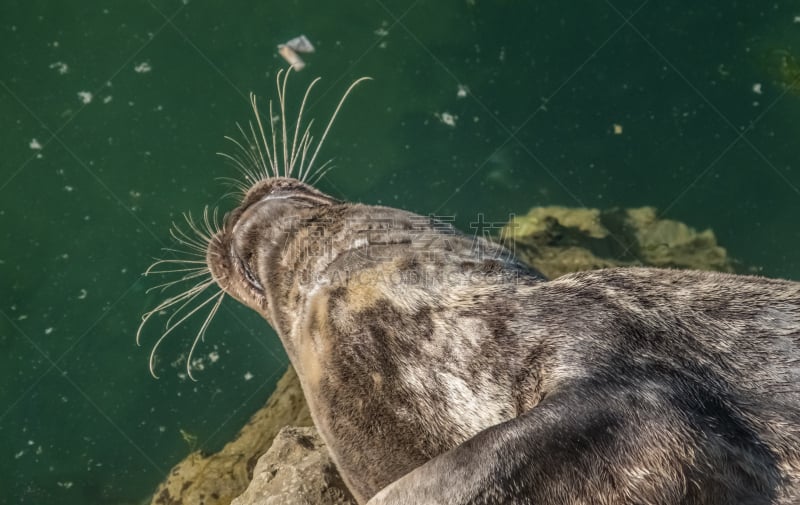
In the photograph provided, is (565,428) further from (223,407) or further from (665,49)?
(665,49)

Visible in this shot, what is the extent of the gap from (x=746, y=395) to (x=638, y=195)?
356 cm

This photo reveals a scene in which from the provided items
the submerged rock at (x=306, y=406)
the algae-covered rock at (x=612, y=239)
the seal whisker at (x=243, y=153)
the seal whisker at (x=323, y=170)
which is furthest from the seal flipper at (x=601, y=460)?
the seal whisker at (x=243, y=153)

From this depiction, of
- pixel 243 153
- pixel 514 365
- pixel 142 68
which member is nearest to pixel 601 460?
pixel 514 365

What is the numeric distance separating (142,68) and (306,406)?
3013 mm

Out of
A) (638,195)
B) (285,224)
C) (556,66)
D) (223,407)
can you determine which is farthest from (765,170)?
(223,407)

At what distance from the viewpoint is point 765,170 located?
589cm

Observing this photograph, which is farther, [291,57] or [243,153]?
[291,57]

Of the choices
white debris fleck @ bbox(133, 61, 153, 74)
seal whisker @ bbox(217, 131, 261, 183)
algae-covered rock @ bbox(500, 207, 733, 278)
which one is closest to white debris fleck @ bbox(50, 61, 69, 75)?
white debris fleck @ bbox(133, 61, 153, 74)

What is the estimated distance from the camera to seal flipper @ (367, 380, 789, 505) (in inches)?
81.6

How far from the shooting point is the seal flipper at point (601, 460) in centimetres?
207

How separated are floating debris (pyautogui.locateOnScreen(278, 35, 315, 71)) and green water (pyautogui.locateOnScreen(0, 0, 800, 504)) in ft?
0.24

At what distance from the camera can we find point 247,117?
5910mm

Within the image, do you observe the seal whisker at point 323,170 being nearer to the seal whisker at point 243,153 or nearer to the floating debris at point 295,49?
the seal whisker at point 243,153

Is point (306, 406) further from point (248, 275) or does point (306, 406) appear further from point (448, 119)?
point (448, 119)
